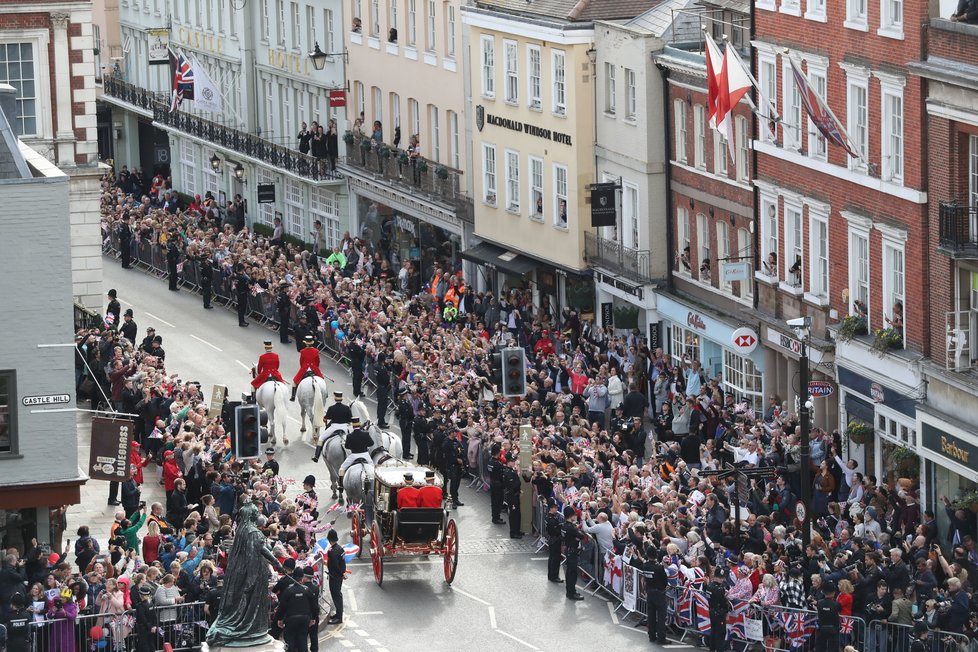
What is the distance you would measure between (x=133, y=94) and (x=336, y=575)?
192 feet

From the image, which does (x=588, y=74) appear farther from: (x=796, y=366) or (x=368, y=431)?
(x=368, y=431)

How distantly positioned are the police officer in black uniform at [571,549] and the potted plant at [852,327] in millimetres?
8677

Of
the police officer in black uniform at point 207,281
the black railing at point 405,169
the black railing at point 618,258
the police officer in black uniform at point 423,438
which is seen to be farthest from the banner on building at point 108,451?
the black railing at point 405,169

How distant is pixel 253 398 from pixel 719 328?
36.9ft

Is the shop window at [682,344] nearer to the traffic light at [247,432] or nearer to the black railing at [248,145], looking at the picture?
the traffic light at [247,432]

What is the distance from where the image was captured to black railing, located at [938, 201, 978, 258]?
144ft

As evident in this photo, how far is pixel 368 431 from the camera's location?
1861 inches

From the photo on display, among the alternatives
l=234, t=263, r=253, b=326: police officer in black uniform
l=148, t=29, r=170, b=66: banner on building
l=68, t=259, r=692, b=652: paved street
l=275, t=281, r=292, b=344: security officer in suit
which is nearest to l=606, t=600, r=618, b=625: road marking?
l=68, t=259, r=692, b=652: paved street

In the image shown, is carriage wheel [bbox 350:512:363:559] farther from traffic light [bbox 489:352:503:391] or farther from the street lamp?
the street lamp

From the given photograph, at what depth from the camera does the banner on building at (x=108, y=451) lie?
4200cm

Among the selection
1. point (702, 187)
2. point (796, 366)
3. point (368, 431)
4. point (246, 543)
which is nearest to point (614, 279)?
point (702, 187)

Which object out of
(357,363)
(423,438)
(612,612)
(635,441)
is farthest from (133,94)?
(612,612)

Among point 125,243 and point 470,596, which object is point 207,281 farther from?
point 470,596

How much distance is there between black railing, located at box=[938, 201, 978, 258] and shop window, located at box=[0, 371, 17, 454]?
17285 mm
